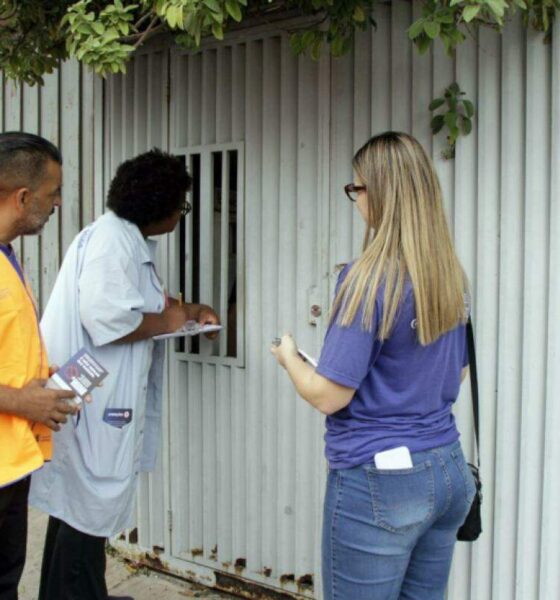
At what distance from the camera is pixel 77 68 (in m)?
4.59

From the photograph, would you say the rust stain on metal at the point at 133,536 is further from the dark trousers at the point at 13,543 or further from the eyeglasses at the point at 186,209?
Answer: the eyeglasses at the point at 186,209

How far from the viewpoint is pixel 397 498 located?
2139 millimetres

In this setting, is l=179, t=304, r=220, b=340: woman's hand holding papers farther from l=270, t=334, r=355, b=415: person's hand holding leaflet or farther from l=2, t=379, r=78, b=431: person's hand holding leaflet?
l=270, t=334, r=355, b=415: person's hand holding leaflet

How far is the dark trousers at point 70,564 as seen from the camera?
10.7ft

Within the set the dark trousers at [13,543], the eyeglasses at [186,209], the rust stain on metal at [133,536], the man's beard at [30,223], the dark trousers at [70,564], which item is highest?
the eyeglasses at [186,209]

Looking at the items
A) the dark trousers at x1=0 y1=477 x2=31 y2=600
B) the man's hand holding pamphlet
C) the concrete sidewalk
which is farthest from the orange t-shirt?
the concrete sidewalk

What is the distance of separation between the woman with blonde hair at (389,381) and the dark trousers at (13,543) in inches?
42.9

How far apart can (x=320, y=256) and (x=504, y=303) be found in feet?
2.84

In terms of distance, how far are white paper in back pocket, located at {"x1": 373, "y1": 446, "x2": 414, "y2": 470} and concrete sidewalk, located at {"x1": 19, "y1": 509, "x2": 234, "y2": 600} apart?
208 cm

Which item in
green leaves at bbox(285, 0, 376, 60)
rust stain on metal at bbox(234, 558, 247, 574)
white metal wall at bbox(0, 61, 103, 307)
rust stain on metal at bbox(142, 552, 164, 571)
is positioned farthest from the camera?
→ white metal wall at bbox(0, 61, 103, 307)

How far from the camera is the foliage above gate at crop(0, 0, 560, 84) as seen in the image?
8.25 feet

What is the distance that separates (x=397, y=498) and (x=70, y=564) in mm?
1779

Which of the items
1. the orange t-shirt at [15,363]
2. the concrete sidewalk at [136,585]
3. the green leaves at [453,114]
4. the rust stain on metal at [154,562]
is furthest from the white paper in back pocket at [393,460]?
the rust stain on metal at [154,562]

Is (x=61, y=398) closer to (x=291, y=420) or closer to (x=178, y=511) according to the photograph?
(x=291, y=420)
